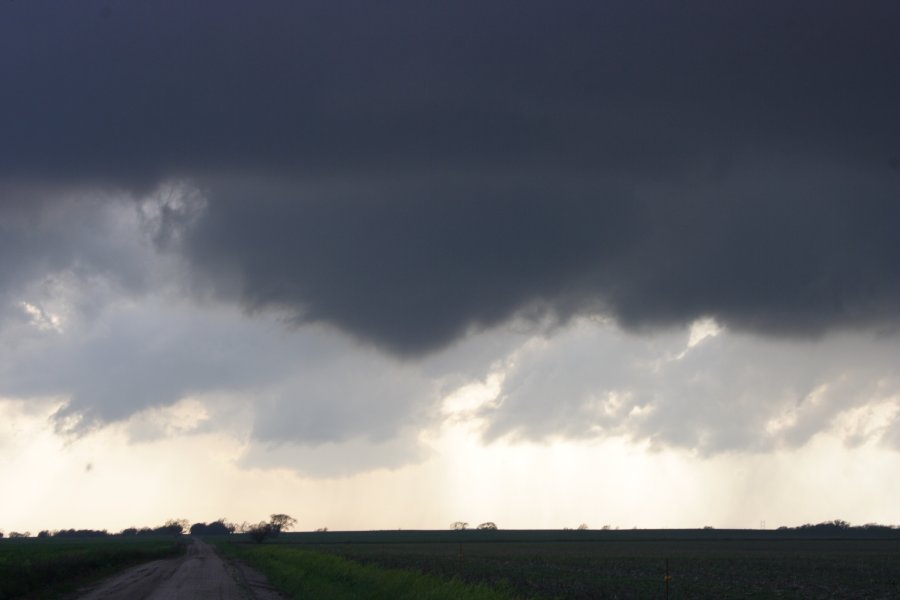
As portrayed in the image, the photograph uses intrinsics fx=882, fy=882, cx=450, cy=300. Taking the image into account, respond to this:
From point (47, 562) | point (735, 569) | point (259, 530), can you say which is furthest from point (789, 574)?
point (259, 530)

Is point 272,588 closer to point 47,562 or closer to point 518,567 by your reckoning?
point 47,562

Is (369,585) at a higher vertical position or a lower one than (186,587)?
higher

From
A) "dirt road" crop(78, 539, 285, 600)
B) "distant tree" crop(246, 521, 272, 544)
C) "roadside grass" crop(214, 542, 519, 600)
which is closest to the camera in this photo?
"roadside grass" crop(214, 542, 519, 600)

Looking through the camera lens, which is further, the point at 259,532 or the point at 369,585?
the point at 259,532

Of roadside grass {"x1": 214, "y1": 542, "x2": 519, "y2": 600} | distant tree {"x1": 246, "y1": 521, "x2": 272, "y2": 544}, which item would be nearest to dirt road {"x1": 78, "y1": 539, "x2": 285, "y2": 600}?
roadside grass {"x1": 214, "y1": 542, "x2": 519, "y2": 600}

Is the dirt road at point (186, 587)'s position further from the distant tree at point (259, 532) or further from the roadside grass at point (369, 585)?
the distant tree at point (259, 532)

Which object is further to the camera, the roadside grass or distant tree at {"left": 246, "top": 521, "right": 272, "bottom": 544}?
distant tree at {"left": 246, "top": 521, "right": 272, "bottom": 544}

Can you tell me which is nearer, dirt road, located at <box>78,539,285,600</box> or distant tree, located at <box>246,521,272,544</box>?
dirt road, located at <box>78,539,285,600</box>

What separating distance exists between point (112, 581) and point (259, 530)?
12974 cm

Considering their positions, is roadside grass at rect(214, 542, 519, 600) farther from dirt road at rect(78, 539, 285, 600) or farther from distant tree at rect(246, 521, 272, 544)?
distant tree at rect(246, 521, 272, 544)

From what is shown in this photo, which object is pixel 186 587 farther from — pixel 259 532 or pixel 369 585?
pixel 259 532

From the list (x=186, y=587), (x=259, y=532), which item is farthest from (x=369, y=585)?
(x=259, y=532)

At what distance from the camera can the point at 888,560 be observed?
7994cm

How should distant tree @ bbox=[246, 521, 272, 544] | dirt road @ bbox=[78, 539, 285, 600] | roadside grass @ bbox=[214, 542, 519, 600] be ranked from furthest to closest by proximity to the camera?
distant tree @ bbox=[246, 521, 272, 544] → dirt road @ bbox=[78, 539, 285, 600] → roadside grass @ bbox=[214, 542, 519, 600]
